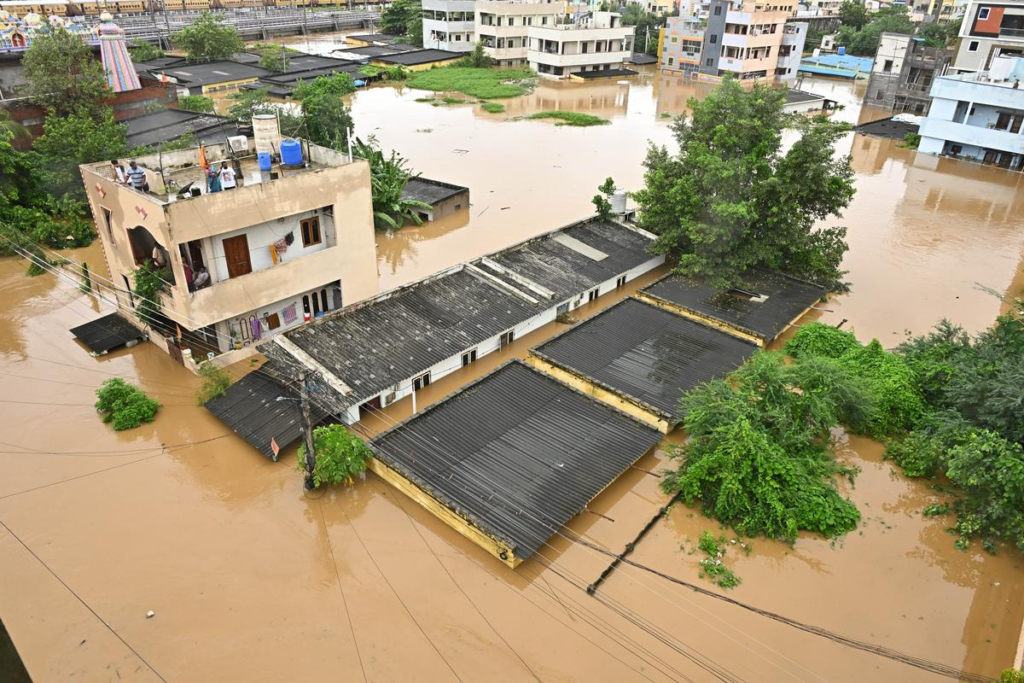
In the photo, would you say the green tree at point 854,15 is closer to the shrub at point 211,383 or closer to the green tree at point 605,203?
the green tree at point 605,203

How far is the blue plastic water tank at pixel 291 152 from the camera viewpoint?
2069 centimetres

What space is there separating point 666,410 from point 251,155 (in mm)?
15895

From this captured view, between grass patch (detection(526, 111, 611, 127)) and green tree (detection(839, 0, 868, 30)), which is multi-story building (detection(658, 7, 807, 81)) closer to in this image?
grass patch (detection(526, 111, 611, 127))

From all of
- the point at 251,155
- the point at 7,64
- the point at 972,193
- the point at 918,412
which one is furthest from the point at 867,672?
the point at 7,64

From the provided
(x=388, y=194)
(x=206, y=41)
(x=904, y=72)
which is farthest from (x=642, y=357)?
(x=206, y=41)

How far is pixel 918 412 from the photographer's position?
59.3 feet

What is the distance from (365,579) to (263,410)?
605 centimetres

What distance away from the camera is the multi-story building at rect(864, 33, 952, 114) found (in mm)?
52031

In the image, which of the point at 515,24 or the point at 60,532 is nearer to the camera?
the point at 60,532

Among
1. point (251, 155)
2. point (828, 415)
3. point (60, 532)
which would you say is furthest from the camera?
point (251, 155)

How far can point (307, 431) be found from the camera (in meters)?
14.3

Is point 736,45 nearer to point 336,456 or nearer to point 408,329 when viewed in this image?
point 408,329

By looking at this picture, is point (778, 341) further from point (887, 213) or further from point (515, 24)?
point (515, 24)

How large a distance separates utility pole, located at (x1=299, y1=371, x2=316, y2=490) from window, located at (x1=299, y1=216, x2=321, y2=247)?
24.9ft
